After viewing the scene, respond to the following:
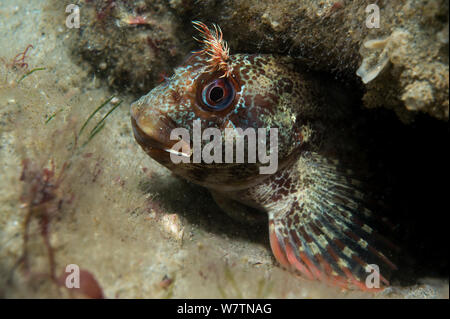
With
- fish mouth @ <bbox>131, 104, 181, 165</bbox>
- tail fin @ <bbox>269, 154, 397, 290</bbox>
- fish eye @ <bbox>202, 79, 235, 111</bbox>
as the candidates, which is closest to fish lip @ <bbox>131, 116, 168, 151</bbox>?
fish mouth @ <bbox>131, 104, 181, 165</bbox>

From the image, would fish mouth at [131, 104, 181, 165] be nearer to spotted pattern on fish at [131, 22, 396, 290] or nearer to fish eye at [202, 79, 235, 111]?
spotted pattern on fish at [131, 22, 396, 290]

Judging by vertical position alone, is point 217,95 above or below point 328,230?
above

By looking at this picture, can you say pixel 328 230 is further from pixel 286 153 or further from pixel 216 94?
pixel 216 94

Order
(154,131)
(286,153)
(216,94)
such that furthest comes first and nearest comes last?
1. (286,153)
2. (216,94)
3. (154,131)

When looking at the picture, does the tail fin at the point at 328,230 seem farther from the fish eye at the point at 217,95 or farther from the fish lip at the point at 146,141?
the fish lip at the point at 146,141

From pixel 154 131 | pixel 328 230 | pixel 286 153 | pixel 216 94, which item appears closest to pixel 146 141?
pixel 154 131

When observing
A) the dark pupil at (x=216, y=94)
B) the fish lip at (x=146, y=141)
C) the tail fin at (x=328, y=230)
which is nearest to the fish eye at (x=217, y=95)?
the dark pupil at (x=216, y=94)
